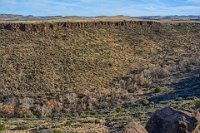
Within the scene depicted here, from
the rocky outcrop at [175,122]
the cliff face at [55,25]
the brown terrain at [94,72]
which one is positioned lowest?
the brown terrain at [94,72]

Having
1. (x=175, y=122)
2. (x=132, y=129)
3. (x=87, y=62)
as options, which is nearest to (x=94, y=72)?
(x=87, y=62)

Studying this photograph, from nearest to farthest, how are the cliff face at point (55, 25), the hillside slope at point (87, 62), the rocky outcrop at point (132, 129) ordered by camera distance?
the rocky outcrop at point (132, 129) → the hillside slope at point (87, 62) → the cliff face at point (55, 25)

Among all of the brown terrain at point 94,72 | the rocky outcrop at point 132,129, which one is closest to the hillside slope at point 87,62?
the brown terrain at point 94,72

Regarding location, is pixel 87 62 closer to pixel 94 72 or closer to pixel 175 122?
pixel 94 72

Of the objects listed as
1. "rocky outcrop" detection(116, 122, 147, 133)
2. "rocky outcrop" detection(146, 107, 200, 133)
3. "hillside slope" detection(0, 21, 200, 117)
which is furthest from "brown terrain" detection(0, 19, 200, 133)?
"rocky outcrop" detection(116, 122, 147, 133)

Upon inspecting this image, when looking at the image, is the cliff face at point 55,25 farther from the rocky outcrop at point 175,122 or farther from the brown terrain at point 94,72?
the rocky outcrop at point 175,122

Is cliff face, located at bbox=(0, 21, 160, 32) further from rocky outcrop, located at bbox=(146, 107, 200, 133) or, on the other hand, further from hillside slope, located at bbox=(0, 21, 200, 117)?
rocky outcrop, located at bbox=(146, 107, 200, 133)
